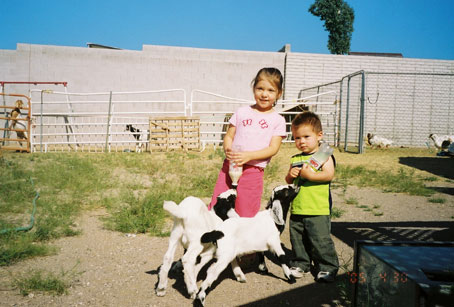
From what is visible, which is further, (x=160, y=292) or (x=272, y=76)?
(x=272, y=76)

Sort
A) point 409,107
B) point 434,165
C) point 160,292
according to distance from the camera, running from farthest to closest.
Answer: point 409,107, point 434,165, point 160,292

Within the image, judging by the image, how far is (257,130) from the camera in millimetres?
2766

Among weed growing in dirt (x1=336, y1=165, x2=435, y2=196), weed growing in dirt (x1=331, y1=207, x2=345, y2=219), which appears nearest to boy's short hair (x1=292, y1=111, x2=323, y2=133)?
weed growing in dirt (x1=331, y1=207, x2=345, y2=219)

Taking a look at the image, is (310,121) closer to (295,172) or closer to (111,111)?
(295,172)

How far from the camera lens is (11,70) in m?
13.6

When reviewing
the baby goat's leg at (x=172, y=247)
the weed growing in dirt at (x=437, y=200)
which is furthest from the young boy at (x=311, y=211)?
the weed growing in dirt at (x=437, y=200)

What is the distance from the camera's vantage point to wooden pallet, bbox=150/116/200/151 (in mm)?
10570

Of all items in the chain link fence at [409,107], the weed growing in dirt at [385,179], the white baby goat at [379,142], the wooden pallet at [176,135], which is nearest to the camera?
the weed growing in dirt at [385,179]

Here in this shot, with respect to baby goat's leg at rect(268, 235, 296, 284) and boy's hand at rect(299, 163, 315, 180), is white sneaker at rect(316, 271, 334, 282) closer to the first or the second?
baby goat's leg at rect(268, 235, 296, 284)

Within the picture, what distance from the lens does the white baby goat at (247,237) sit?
2.13 meters

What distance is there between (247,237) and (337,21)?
35.9m

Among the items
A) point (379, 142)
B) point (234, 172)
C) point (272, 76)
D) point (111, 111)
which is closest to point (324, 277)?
point (234, 172)

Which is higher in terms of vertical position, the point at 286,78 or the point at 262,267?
the point at 286,78

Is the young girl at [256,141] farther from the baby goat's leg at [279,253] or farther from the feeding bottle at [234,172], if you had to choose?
the baby goat's leg at [279,253]
